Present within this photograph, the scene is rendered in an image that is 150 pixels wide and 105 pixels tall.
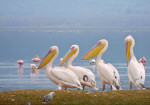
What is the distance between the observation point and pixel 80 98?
30.2ft

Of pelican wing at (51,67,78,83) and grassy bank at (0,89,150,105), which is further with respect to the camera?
pelican wing at (51,67,78,83)

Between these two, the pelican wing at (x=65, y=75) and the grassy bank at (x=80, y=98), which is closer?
the grassy bank at (x=80, y=98)

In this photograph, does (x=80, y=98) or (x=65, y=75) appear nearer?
(x=80, y=98)

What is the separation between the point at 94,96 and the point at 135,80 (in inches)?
91.5

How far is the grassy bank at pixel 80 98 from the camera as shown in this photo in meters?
8.79

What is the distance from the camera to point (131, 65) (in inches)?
462

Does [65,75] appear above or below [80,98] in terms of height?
above

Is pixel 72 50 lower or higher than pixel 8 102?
higher

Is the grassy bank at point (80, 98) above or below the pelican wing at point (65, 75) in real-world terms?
below

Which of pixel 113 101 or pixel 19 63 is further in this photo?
pixel 19 63

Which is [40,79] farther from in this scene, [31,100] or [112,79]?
[31,100]

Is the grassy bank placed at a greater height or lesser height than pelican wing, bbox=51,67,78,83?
lesser

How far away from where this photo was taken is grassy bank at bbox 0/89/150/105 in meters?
8.79

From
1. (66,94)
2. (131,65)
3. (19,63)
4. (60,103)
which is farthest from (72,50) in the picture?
(19,63)
